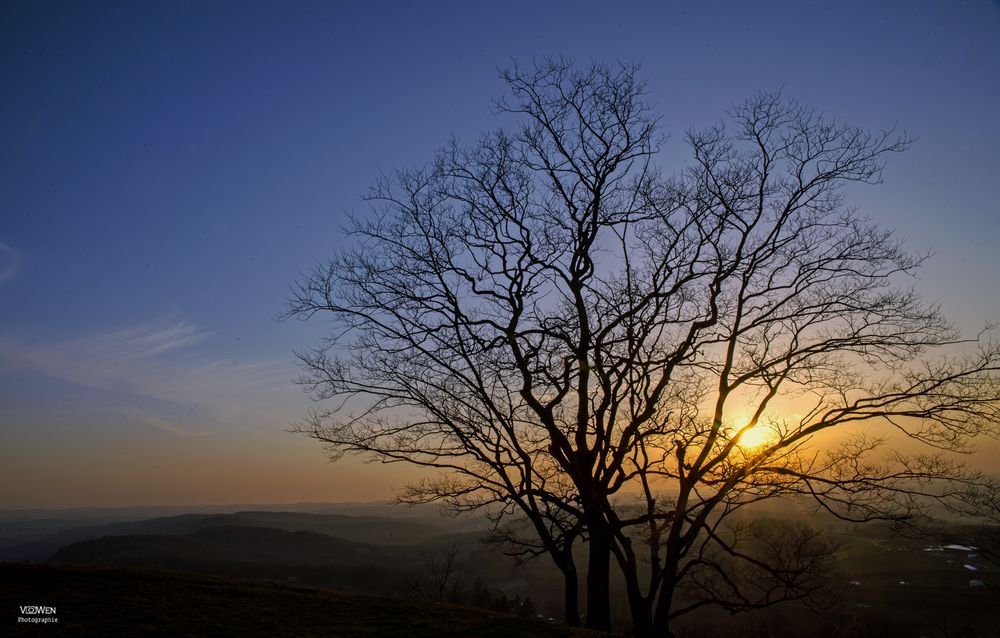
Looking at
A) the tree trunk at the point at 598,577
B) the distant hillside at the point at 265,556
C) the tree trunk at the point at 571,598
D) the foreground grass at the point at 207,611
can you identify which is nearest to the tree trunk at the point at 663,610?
the tree trunk at the point at 598,577

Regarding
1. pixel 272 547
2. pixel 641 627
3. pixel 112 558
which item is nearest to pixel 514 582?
pixel 272 547

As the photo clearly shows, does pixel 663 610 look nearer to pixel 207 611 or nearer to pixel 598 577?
pixel 598 577

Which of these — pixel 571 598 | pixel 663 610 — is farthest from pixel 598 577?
pixel 663 610

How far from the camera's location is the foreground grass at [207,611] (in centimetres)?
855

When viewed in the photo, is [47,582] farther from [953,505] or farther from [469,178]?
[953,505]

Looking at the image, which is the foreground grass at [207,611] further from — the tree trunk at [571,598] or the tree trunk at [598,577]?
the tree trunk at [598,577]

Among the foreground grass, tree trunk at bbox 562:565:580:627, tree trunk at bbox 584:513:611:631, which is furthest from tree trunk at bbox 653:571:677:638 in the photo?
the foreground grass

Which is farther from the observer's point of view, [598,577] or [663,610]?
[598,577]

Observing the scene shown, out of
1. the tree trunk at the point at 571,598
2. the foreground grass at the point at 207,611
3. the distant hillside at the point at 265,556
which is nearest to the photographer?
the foreground grass at the point at 207,611

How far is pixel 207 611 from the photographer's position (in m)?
9.70

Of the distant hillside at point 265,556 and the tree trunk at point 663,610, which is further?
the distant hillside at point 265,556

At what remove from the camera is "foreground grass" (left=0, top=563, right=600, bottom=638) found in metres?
8.55

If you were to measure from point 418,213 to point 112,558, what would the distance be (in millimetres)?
114043

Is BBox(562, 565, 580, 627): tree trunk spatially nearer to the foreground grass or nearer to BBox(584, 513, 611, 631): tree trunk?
BBox(584, 513, 611, 631): tree trunk
